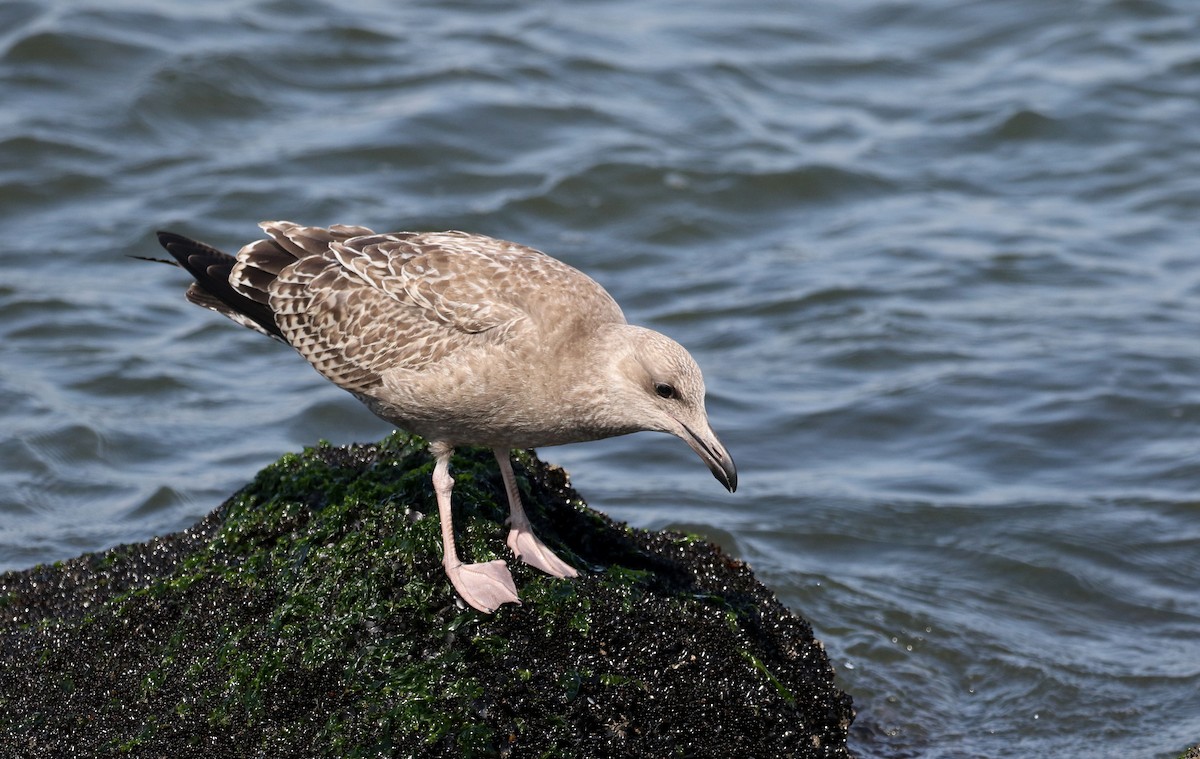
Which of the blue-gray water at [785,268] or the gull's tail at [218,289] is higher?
the gull's tail at [218,289]

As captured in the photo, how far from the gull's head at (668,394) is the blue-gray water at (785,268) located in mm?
1765

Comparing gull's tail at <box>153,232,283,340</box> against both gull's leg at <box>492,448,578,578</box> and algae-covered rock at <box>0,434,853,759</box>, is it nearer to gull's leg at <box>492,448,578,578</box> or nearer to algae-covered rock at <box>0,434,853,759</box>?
algae-covered rock at <box>0,434,853,759</box>

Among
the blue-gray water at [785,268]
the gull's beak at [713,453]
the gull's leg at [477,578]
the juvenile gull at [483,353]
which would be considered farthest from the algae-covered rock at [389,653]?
the blue-gray water at [785,268]

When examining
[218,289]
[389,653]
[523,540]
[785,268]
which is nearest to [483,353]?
[523,540]

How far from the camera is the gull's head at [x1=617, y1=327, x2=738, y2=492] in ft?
17.8

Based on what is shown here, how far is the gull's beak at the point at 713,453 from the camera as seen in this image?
5.42 meters

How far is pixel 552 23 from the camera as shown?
16.7m

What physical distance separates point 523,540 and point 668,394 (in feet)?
2.65

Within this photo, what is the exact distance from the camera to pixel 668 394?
5.49 m

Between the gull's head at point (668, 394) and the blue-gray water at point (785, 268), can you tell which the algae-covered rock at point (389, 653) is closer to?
the gull's head at point (668, 394)

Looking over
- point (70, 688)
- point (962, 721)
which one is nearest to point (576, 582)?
point (70, 688)

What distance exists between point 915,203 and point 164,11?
820 cm

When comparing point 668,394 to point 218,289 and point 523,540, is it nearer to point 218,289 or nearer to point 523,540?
point 523,540

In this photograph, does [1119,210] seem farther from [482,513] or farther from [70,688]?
[70,688]
